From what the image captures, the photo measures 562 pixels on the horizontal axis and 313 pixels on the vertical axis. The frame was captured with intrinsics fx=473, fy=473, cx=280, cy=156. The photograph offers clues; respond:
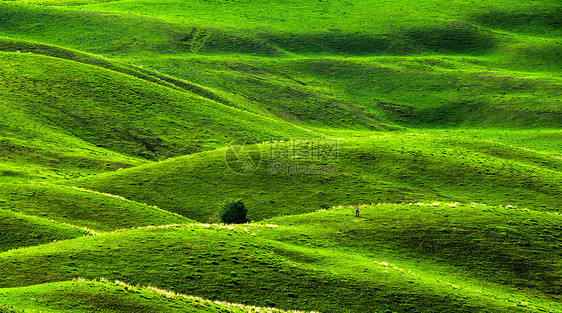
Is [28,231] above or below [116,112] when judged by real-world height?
below

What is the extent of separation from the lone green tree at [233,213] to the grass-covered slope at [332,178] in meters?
3.08

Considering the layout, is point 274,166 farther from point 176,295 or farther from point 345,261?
point 176,295

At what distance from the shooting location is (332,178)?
62750mm

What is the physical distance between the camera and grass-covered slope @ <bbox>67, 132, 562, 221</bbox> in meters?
57.9

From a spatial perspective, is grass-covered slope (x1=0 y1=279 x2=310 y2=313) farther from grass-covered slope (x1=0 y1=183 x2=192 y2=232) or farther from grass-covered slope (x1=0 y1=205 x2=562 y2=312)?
grass-covered slope (x1=0 y1=183 x2=192 y2=232)

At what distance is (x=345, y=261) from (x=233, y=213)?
49.3 feet

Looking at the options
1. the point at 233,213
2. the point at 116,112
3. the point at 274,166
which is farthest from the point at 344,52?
the point at 233,213

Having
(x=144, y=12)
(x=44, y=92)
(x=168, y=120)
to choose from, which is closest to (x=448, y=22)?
(x=144, y=12)

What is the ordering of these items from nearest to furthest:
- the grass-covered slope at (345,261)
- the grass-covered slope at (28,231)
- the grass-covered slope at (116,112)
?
1. the grass-covered slope at (345,261)
2. the grass-covered slope at (28,231)
3. the grass-covered slope at (116,112)

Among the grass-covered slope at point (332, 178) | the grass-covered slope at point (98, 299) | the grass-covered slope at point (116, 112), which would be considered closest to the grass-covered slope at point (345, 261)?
the grass-covered slope at point (98, 299)

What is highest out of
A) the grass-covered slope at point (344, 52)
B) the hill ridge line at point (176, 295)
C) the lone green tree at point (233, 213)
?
the grass-covered slope at point (344, 52)

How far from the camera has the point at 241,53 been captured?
13612 cm

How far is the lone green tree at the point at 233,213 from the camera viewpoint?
51.1 metres

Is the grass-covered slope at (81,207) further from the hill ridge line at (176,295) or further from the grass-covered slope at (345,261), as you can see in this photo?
the hill ridge line at (176,295)
